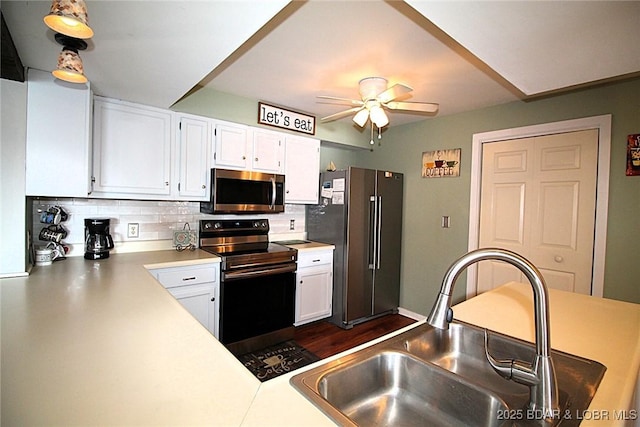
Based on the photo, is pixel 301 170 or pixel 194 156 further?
pixel 301 170

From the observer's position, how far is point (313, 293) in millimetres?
3178

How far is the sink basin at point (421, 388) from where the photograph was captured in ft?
2.57

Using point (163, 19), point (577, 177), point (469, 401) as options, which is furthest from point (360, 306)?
point (163, 19)

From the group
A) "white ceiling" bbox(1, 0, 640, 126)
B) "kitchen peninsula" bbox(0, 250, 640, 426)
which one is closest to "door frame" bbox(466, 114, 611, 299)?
"white ceiling" bbox(1, 0, 640, 126)

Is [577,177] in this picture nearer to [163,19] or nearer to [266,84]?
[266,84]

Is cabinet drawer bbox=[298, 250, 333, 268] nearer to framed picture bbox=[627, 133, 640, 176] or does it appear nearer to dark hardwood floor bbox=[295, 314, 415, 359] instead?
dark hardwood floor bbox=[295, 314, 415, 359]

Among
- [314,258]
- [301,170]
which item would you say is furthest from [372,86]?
[314,258]

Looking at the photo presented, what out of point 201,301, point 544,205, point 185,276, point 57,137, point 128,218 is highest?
point 57,137

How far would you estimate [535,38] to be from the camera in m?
1.28

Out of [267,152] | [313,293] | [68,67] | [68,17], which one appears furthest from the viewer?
[313,293]

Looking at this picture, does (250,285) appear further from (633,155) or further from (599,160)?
(633,155)

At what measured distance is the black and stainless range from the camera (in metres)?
2.50

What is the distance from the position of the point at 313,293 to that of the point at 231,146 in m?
1.70

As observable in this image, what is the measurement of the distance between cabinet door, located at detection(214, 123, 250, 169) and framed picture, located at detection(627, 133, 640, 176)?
3075 mm
